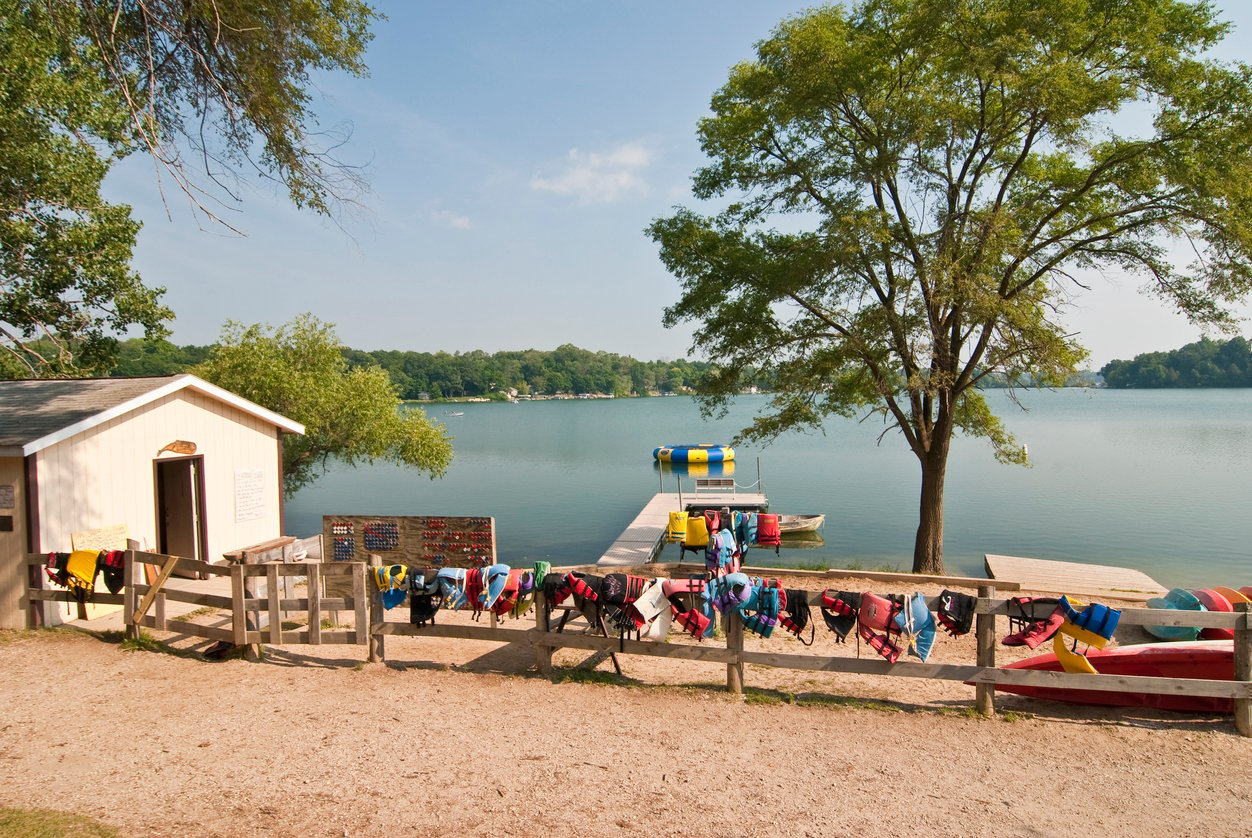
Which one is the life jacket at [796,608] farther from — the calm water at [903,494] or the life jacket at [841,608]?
the calm water at [903,494]

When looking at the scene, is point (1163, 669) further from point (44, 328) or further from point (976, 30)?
point (44, 328)

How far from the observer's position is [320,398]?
23656 mm

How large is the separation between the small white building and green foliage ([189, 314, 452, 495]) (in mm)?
9603

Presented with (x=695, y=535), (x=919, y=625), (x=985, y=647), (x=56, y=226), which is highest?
(x=56, y=226)

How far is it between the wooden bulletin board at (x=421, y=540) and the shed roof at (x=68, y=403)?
10.1 ft

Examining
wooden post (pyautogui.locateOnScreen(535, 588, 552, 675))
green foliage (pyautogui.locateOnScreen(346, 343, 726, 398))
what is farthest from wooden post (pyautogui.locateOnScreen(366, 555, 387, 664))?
green foliage (pyautogui.locateOnScreen(346, 343, 726, 398))

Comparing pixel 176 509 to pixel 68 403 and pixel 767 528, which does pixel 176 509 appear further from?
pixel 767 528

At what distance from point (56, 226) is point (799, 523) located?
73.8 ft

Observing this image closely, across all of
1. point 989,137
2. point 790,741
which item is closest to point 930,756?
point 790,741

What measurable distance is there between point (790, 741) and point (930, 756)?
940 mm

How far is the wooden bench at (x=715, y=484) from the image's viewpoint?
102 ft

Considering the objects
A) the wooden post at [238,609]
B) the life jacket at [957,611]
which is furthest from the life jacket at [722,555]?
the wooden post at [238,609]

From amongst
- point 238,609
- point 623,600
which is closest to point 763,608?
point 623,600

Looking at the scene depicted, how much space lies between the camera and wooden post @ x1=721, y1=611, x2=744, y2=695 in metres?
6.62
